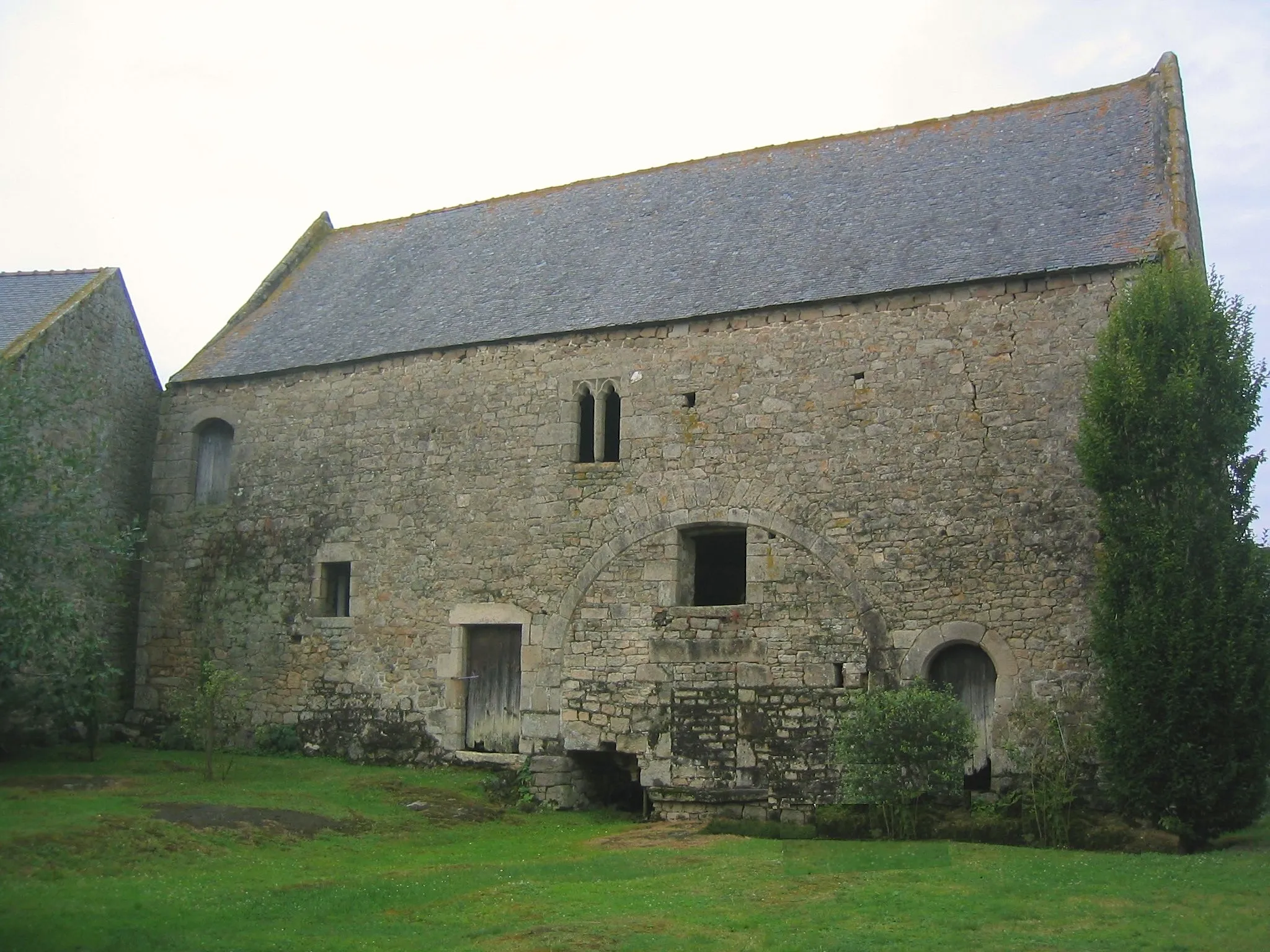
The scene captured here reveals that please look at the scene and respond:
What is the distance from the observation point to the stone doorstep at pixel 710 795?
15156mm

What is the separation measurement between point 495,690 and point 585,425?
3.78 m

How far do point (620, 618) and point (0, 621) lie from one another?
25.3 feet

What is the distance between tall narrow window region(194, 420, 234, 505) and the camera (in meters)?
20.2

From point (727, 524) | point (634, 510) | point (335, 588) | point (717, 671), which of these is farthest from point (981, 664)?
point (335, 588)

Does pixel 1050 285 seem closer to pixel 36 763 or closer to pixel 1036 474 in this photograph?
pixel 1036 474

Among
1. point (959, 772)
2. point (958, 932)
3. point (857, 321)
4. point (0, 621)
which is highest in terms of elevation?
point (857, 321)

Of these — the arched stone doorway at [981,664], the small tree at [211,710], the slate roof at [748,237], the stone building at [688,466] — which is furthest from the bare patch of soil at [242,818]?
the slate roof at [748,237]

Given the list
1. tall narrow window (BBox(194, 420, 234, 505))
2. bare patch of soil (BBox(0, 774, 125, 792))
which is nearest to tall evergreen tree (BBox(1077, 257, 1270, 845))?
bare patch of soil (BBox(0, 774, 125, 792))

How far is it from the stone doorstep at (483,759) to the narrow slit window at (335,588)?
9.30ft

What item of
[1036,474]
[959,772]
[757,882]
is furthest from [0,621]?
[1036,474]

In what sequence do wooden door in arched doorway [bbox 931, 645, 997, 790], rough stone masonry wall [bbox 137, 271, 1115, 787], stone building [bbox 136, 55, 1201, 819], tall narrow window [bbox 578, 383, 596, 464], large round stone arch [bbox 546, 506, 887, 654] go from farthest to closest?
tall narrow window [bbox 578, 383, 596, 464], large round stone arch [bbox 546, 506, 887, 654], stone building [bbox 136, 55, 1201, 819], rough stone masonry wall [bbox 137, 271, 1115, 787], wooden door in arched doorway [bbox 931, 645, 997, 790]

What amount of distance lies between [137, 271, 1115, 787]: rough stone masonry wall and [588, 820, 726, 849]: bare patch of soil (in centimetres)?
64

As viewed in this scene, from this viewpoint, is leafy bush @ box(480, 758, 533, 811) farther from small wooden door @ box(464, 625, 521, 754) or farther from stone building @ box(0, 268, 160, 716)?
stone building @ box(0, 268, 160, 716)

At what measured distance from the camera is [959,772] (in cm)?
1366
